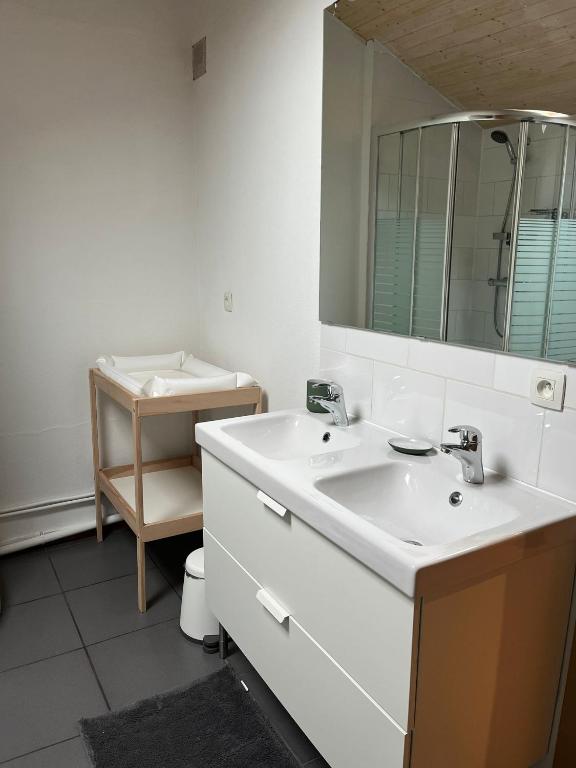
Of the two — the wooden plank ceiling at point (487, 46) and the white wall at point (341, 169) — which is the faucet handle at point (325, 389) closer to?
the white wall at point (341, 169)

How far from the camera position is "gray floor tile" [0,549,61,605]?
2.35 metres

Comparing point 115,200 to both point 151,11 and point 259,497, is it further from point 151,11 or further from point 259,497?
point 259,497

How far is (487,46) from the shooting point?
141 cm

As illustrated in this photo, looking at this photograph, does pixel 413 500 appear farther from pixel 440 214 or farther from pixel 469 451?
pixel 440 214

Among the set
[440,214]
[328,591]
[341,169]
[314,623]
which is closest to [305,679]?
[314,623]

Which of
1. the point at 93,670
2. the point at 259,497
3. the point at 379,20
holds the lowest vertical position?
the point at 93,670

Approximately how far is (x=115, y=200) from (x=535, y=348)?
6.63 ft

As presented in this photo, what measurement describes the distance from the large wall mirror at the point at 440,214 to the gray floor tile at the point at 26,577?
5.10 feet

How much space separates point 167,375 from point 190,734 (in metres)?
1.39

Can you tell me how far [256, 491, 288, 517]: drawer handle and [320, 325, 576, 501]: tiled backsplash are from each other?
0.47 metres

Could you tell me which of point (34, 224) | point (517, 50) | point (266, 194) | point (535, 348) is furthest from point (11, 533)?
point (517, 50)

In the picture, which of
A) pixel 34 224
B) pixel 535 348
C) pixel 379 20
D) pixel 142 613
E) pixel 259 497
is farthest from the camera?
pixel 34 224

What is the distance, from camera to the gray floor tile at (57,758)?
1578mm

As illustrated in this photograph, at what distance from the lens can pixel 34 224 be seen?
252 cm
